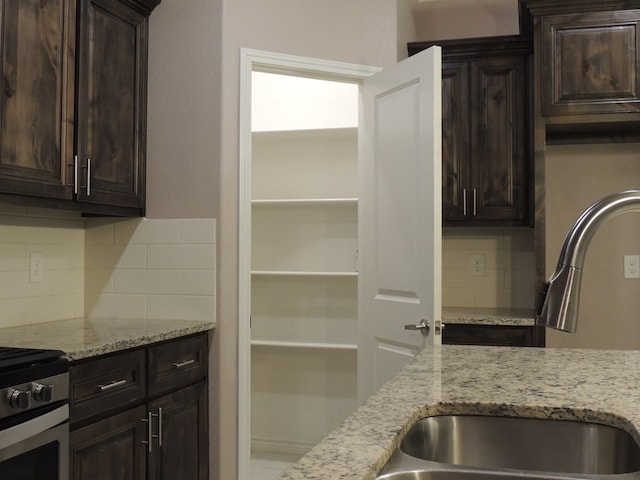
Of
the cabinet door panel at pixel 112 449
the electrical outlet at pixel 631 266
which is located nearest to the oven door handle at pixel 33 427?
the cabinet door panel at pixel 112 449

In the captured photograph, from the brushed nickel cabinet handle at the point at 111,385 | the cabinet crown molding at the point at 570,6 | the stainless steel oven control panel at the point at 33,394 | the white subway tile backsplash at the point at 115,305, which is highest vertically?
the cabinet crown molding at the point at 570,6

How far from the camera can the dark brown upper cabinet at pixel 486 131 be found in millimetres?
3541

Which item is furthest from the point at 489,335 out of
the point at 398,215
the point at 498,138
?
the point at 498,138

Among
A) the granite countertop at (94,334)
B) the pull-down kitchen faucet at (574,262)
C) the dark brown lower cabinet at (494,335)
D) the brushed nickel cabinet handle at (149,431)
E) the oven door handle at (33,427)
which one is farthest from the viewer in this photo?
the dark brown lower cabinet at (494,335)

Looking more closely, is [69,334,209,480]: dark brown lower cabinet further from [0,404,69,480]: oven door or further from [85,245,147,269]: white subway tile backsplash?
[85,245,147,269]: white subway tile backsplash

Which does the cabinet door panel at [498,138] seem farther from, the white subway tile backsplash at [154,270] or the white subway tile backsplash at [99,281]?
the white subway tile backsplash at [99,281]

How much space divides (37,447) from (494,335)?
7.10 feet

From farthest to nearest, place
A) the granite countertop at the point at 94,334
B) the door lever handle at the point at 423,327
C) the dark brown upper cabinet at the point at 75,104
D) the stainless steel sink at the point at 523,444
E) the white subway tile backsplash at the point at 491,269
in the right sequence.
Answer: the white subway tile backsplash at the point at 491,269 < the door lever handle at the point at 423,327 < the dark brown upper cabinet at the point at 75,104 < the granite countertop at the point at 94,334 < the stainless steel sink at the point at 523,444

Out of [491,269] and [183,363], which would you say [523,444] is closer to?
[183,363]

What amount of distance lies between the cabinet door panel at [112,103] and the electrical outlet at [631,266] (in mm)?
2537

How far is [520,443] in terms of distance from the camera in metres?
1.17

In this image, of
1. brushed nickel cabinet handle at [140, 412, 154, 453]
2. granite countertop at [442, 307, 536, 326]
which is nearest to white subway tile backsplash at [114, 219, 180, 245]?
brushed nickel cabinet handle at [140, 412, 154, 453]

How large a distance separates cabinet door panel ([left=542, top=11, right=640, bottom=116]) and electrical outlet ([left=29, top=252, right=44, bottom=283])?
2.40m

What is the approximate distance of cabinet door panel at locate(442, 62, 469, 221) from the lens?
3611mm
